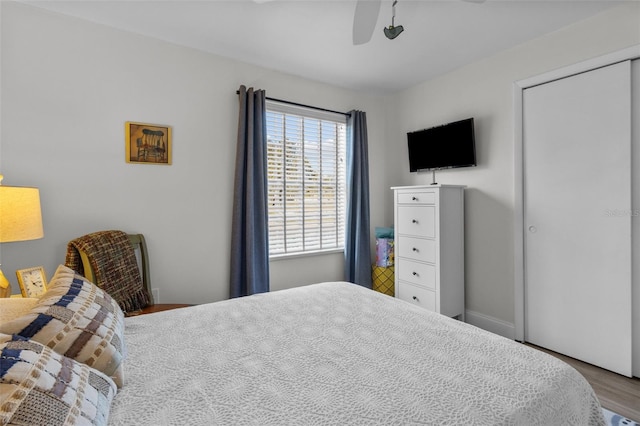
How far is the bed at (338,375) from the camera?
2.81ft

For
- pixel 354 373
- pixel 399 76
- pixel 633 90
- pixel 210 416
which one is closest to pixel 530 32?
pixel 633 90

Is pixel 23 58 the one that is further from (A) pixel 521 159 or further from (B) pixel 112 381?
(A) pixel 521 159

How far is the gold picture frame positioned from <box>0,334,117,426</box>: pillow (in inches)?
76.4

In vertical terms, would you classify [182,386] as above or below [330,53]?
below

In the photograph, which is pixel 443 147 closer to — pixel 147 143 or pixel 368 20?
pixel 368 20

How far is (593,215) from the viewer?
2.34 meters

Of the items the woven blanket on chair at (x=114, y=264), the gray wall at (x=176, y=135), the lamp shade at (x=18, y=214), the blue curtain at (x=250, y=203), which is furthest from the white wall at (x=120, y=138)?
the lamp shade at (x=18, y=214)

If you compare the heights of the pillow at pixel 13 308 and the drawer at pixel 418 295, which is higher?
the pillow at pixel 13 308

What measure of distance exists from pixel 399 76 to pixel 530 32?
1.20 meters

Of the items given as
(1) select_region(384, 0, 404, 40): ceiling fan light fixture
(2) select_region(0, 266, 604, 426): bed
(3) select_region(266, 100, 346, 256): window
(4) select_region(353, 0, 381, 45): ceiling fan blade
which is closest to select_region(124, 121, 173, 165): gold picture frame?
(3) select_region(266, 100, 346, 256): window

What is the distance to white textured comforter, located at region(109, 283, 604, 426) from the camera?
86 centimetres

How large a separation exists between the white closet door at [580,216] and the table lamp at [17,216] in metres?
3.52

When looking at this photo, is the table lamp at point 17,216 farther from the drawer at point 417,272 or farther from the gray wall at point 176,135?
the drawer at point 417,272

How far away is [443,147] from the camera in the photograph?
3254mm
